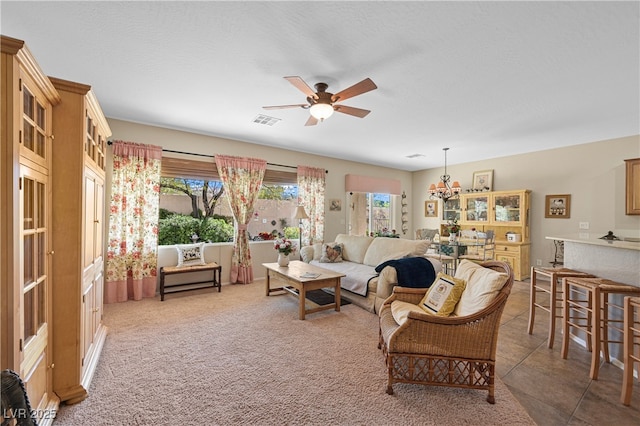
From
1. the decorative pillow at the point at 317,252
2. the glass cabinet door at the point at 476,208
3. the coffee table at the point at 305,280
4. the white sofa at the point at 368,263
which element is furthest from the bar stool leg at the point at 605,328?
the glass cabinet door at the point at 476,208

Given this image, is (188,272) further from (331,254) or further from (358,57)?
(358,57)

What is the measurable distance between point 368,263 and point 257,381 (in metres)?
2.78

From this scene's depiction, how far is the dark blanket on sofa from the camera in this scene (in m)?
3.42

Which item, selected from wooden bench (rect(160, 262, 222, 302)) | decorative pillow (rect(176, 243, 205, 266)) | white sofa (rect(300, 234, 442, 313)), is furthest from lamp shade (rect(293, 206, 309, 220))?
decorative pillow (rect(176, 243, 205, 266))

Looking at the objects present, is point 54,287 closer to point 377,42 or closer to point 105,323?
point 105,323

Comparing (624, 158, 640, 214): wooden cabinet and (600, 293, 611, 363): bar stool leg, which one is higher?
(624, 158, 640, 214): wooden cabinet

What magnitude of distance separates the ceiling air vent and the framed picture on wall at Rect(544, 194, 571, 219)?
5559 mm

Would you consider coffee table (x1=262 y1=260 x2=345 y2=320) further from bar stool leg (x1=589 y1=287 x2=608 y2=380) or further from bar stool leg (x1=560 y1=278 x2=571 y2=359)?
bar stool leg (x1=589 y1=287 x2=608 y2=380)

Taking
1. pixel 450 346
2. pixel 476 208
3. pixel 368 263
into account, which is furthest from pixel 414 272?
pixel 476 208

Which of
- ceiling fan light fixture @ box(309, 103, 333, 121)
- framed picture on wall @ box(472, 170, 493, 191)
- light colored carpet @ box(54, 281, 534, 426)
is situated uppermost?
ceiling fan light fixture @ box(309, 103, 333, 121)

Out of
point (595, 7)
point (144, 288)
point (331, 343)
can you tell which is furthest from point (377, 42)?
point (144, 288)

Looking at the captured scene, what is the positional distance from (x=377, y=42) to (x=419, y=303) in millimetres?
2307

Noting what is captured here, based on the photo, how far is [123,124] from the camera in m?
4.05

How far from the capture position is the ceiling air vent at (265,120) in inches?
152
